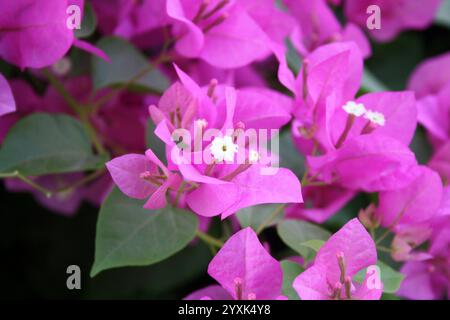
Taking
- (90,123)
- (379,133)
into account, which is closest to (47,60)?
(90,123)

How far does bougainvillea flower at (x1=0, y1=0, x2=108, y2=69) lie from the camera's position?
62 centimetres

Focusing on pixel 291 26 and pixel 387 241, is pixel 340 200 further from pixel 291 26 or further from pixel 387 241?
pixel 291 26

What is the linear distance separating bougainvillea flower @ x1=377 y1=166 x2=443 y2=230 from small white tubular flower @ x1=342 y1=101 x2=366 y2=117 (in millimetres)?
94

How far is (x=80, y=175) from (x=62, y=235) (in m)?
0.20

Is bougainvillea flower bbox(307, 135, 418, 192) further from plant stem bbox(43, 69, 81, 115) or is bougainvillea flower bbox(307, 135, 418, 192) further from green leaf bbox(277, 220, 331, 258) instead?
plant stem bbox(43, 69, 81, 115)

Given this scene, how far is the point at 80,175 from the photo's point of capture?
0.80 meters

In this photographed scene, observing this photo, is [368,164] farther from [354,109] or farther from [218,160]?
[218,160]

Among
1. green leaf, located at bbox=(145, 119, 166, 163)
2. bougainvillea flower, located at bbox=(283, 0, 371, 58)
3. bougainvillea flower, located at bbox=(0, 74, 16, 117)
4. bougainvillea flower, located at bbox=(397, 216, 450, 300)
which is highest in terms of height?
bougainvillea flower, located at bbox=(283, 0, 371, 58)

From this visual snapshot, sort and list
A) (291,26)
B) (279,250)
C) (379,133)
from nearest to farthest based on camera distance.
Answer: (379,133)
(291,26)
(279,250)

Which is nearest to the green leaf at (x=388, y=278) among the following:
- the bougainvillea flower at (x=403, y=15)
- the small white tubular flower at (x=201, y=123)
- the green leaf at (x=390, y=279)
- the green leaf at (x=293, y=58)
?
the green leaf at (x=390, y=279)

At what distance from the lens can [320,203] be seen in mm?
770

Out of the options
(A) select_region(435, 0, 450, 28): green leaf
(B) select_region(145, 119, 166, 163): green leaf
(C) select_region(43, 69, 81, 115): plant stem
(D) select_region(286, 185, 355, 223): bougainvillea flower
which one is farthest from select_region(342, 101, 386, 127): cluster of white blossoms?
(A) select_region(435, 0, 450, 28): green leaf

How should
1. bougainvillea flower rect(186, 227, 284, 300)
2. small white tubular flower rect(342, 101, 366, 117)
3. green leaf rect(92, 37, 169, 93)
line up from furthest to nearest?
green leaf rect(92, 37, 169, 93), small white tubular flower rect(342, 101, 366, 117), bougainvillea flower rect(186, 227, 284, 300)
